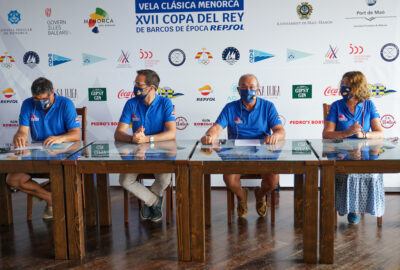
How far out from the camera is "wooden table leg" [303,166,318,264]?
2.41 meters

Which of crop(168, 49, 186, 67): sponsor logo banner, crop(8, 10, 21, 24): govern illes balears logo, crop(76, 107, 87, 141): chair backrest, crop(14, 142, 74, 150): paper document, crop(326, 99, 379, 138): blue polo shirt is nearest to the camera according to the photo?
crop(14, 142, 74, 150): paper document

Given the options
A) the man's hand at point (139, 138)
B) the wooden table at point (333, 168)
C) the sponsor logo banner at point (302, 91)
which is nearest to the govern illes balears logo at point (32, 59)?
the man's hand at point (139, 138)

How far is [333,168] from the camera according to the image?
2373 mm

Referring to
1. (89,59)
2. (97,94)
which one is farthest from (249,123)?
(89,59)

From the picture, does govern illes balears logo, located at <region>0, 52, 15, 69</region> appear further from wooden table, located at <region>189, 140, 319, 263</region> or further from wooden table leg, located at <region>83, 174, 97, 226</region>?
wooden table, located at <region>189, 140, 319, 263</region>

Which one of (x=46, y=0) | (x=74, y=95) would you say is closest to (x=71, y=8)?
(x=46, y=0)

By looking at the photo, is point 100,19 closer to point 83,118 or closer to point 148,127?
point 83,118

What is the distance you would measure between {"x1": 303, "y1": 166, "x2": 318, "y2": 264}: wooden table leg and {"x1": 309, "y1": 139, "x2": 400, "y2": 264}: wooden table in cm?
4

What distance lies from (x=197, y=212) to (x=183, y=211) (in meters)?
0.08

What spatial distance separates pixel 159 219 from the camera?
131 inches

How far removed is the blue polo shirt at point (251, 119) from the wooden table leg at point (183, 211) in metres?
1.03

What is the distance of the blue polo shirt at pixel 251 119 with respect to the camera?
336 cm

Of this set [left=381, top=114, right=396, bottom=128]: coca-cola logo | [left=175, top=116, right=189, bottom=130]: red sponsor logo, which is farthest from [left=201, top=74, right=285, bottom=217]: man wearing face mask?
[left=381, top=114, right=396, bottom=128]: coca-cola logo

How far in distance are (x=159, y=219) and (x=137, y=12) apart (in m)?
2.12
